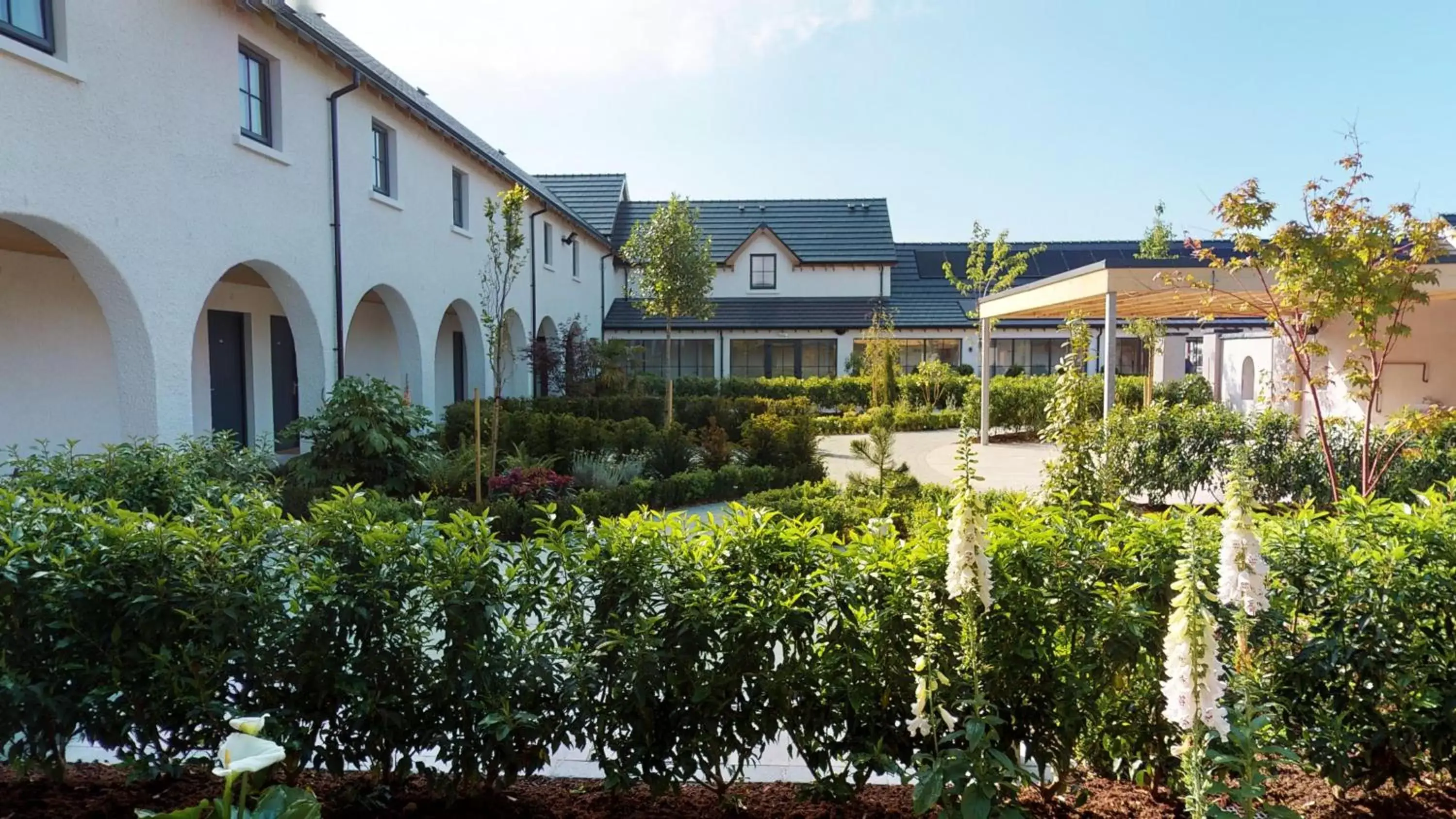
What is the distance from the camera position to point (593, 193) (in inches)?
1282

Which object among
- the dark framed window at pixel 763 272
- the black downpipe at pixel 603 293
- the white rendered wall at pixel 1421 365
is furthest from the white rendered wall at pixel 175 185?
the dark framed window at pixel 763 272

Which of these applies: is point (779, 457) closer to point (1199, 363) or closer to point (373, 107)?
point (373, 107)

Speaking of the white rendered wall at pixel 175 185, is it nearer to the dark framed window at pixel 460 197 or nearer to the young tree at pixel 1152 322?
the dark framed window at pixel 460 197

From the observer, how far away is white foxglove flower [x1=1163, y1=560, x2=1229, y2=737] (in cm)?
228

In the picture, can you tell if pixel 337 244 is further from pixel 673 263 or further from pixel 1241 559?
pixel 1241 559

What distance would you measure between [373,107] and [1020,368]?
2380cm

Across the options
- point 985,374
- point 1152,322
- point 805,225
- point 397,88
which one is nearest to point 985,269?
point 805,225

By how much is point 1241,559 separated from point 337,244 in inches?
457

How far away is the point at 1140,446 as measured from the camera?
10031 mm

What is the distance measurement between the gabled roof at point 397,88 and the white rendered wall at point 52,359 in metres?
4.21

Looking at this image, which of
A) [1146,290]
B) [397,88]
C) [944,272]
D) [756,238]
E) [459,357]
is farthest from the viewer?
[944,272]

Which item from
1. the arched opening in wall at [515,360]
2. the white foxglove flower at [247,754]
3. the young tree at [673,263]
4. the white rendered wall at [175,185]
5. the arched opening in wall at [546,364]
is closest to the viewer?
the white foxglove flower at [247,754]

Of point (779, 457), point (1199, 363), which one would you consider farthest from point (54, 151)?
point (1199, 363)

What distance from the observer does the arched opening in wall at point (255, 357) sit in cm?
1102
